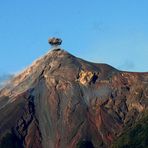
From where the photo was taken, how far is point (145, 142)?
630 feet

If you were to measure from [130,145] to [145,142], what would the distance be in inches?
167

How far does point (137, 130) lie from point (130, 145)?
285 inches

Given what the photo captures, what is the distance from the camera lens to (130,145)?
19362 centimetres

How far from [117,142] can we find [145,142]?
793 centimetres

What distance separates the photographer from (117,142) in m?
196

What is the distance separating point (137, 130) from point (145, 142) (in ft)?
26.4

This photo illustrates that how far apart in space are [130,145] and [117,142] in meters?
3.86

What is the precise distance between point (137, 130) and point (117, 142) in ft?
24.7
